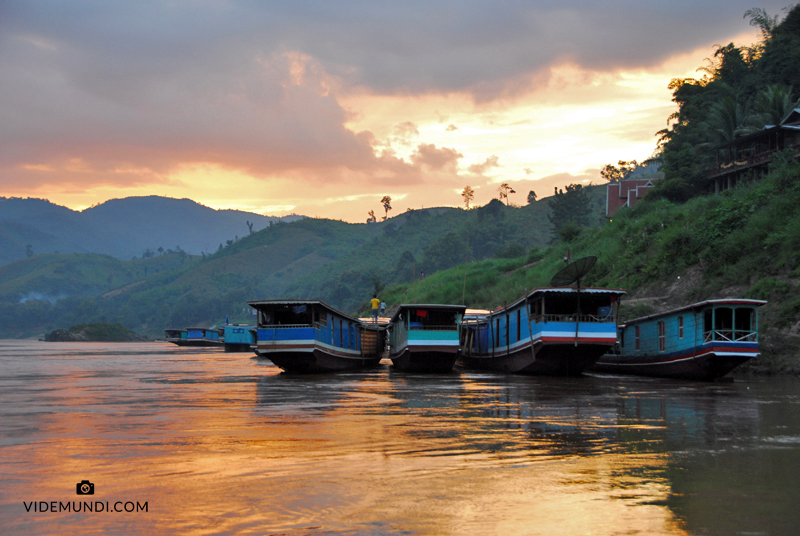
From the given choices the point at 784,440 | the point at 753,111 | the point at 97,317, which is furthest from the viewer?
the point at 97,317

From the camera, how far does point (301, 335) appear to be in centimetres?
2617

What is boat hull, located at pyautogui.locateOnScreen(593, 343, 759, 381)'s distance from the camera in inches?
874

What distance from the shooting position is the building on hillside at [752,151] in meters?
43.9

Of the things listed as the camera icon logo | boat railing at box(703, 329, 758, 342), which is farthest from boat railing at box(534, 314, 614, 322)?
the camera icon logo

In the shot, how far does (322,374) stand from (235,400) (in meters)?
11.3

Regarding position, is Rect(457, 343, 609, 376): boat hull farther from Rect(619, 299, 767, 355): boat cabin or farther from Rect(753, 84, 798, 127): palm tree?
Rect(753, 84, 798, 127): palm tree

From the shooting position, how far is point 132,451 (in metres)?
9.62

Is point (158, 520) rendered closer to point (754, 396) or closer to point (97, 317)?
point (754, 396)

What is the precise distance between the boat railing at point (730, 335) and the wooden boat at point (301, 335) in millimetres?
14362

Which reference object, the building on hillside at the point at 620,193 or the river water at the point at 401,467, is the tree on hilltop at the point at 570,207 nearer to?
the building on hillside at the point at 620,193

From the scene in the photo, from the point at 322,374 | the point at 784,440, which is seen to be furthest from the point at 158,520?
the point at 322,374

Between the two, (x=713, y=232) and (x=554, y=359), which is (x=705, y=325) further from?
(x=713, y=232)

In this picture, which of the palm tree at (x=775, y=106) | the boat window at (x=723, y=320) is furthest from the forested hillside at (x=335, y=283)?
the boat window at (x=723, y=320)

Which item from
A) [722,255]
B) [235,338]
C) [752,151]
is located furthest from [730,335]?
[235,338]
